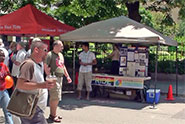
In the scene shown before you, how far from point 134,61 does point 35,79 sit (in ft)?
22.0

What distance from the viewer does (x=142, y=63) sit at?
35.1 feet

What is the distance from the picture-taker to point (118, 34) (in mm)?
9883

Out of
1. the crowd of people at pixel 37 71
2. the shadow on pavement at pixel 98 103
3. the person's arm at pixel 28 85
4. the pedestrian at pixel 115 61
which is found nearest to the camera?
the person's arm at pixel 28 85

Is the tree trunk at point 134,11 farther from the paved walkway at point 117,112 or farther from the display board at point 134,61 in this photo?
the paved walkway at point 117,112

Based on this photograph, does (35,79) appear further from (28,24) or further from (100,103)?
(28,24)

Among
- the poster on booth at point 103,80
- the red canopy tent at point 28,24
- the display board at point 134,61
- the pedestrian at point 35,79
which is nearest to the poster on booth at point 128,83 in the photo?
the poster on booth at point 103,80

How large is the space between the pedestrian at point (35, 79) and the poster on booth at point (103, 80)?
595 centimetres

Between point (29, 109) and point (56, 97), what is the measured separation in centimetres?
294

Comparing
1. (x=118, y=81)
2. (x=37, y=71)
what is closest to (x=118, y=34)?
(x=118, y=81)

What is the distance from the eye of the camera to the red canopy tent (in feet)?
35.8

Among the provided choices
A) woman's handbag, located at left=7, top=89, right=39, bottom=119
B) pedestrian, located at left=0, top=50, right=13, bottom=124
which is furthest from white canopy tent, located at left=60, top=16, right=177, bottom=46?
woman's handbag, located at left=7, top=89, right=39, bottom=119

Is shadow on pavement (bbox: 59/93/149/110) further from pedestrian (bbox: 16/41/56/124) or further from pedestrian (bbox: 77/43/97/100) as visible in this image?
pedestrian (bbox: 16/41/56/124)

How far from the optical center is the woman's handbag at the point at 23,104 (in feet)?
14.1

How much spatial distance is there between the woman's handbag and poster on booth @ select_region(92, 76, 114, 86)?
20.6 feet
